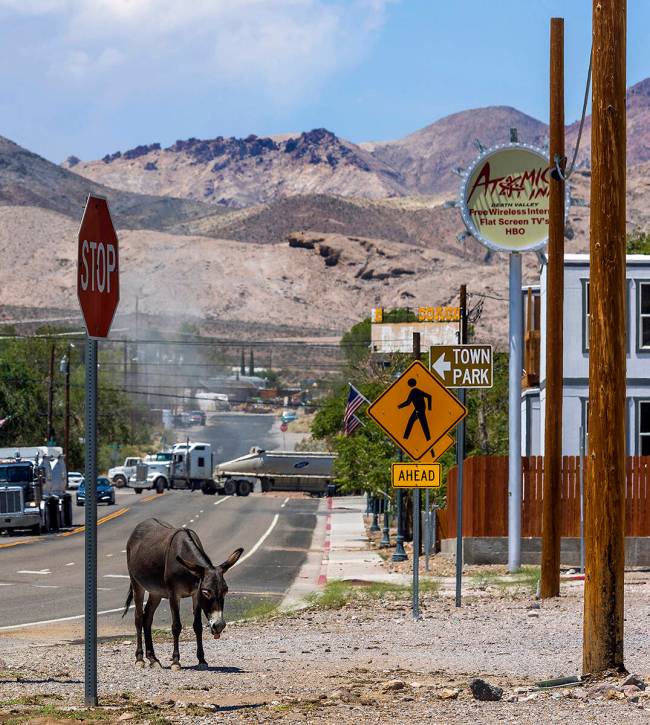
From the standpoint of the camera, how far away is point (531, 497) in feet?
99.5

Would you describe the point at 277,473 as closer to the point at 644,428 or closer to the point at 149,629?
the point at 644,428

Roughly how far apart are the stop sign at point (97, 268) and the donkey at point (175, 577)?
3.65 m

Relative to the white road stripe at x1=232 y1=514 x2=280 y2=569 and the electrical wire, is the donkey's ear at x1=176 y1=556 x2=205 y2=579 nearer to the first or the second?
the electrical wire

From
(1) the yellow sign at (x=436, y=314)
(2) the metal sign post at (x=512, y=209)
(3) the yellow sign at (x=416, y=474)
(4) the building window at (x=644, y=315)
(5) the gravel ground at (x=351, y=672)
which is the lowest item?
(5) the gravel ground at (x=351, y=672)

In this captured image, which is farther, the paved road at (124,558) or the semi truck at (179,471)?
the semi truck at (179,471)

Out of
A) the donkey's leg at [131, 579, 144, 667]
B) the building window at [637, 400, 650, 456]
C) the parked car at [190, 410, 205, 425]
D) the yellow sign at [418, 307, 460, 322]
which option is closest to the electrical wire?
the donkey's leg at [131, 579, 144, 667]

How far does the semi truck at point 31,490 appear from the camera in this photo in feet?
153

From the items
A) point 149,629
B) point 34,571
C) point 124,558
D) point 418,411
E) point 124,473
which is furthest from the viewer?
point 124,473

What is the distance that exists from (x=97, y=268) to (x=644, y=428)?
25.4m

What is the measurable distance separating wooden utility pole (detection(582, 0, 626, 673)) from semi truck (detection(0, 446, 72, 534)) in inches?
1458

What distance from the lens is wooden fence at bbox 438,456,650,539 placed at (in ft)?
99.2

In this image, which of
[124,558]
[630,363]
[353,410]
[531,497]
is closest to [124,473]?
[353,410]

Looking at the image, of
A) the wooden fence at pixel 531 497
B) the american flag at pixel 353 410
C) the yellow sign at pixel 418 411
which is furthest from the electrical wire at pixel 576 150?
the american flag at pixel 353 410

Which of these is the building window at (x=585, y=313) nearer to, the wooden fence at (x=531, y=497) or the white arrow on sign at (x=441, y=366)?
the wooden fence at (x=531, y=497)
